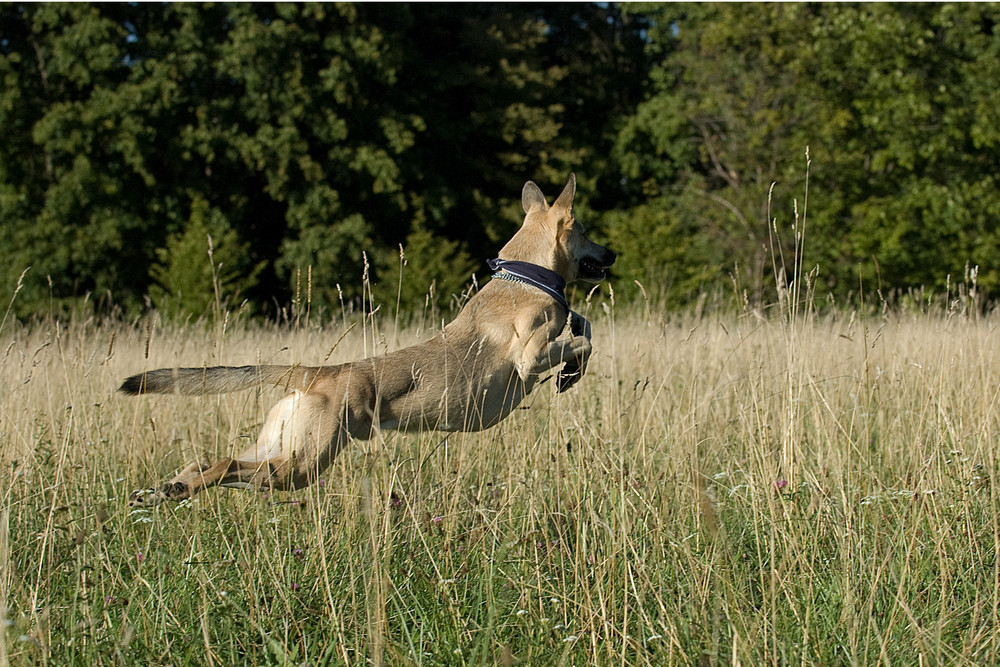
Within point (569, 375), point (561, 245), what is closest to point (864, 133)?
point (561, 245)

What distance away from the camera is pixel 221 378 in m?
4.24

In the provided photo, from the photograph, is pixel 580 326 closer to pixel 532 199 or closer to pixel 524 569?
pixel 532 199

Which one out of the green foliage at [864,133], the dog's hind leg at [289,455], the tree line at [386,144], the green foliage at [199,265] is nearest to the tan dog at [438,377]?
the dog's hind leg at [289,455]

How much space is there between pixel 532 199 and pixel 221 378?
2.46m

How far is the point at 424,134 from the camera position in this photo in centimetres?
2753

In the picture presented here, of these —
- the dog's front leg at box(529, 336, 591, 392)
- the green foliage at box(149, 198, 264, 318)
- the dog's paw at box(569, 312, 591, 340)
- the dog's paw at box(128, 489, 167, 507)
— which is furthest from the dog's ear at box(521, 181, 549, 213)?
the green foliage at box(149, 198, 264, 318)

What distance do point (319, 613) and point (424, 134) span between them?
25.6m

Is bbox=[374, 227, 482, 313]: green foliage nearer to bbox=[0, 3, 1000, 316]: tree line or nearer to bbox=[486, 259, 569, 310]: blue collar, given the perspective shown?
bbox=[0, 3, 1000, 316]: tree line

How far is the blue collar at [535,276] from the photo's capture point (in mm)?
4988

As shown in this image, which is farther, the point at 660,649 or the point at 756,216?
the point at 756,216

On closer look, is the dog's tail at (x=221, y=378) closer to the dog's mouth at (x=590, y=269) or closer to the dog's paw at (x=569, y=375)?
the dog's paw at (x=569, y=375)

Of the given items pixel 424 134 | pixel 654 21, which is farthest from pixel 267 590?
pixel 654 21

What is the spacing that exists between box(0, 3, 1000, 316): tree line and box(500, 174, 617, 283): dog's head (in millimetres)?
14065

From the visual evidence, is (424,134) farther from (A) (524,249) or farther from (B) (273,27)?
(A) (524,249)
